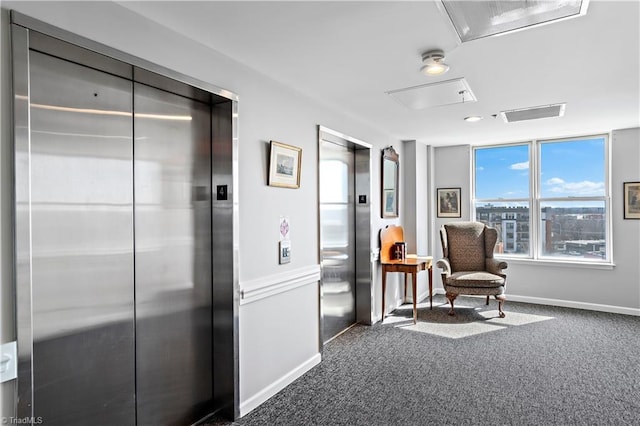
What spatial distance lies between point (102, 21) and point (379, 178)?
11.4 ft

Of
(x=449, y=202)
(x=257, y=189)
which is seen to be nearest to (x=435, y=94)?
(x=257, y=189)

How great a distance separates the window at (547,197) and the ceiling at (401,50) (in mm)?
1560

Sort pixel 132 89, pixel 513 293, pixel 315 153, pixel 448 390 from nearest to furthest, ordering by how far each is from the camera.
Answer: pixel 132 89
pixel 448 390
pixel 315 153
pixel 513 293

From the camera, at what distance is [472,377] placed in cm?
306

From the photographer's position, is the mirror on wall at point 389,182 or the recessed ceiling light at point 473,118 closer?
the recessed ceiling light at point 473,118

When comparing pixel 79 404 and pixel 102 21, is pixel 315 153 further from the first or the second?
pixel 79 404

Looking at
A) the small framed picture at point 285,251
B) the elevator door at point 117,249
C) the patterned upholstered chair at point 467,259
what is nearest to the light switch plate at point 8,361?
Result: the elevator door at point 117,249

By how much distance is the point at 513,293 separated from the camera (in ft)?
18.5

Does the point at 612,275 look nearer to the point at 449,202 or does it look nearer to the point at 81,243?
the point at 449,202

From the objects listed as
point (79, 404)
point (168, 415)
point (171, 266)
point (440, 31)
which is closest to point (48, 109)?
point (171, 266)

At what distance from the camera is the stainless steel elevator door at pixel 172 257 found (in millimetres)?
2160

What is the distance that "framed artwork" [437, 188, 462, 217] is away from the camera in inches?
237

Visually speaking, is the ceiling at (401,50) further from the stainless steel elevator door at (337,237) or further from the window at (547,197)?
the window at (547,197)

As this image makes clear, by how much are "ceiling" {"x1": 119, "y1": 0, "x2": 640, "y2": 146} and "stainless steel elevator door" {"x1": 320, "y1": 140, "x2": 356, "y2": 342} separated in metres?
0.61
